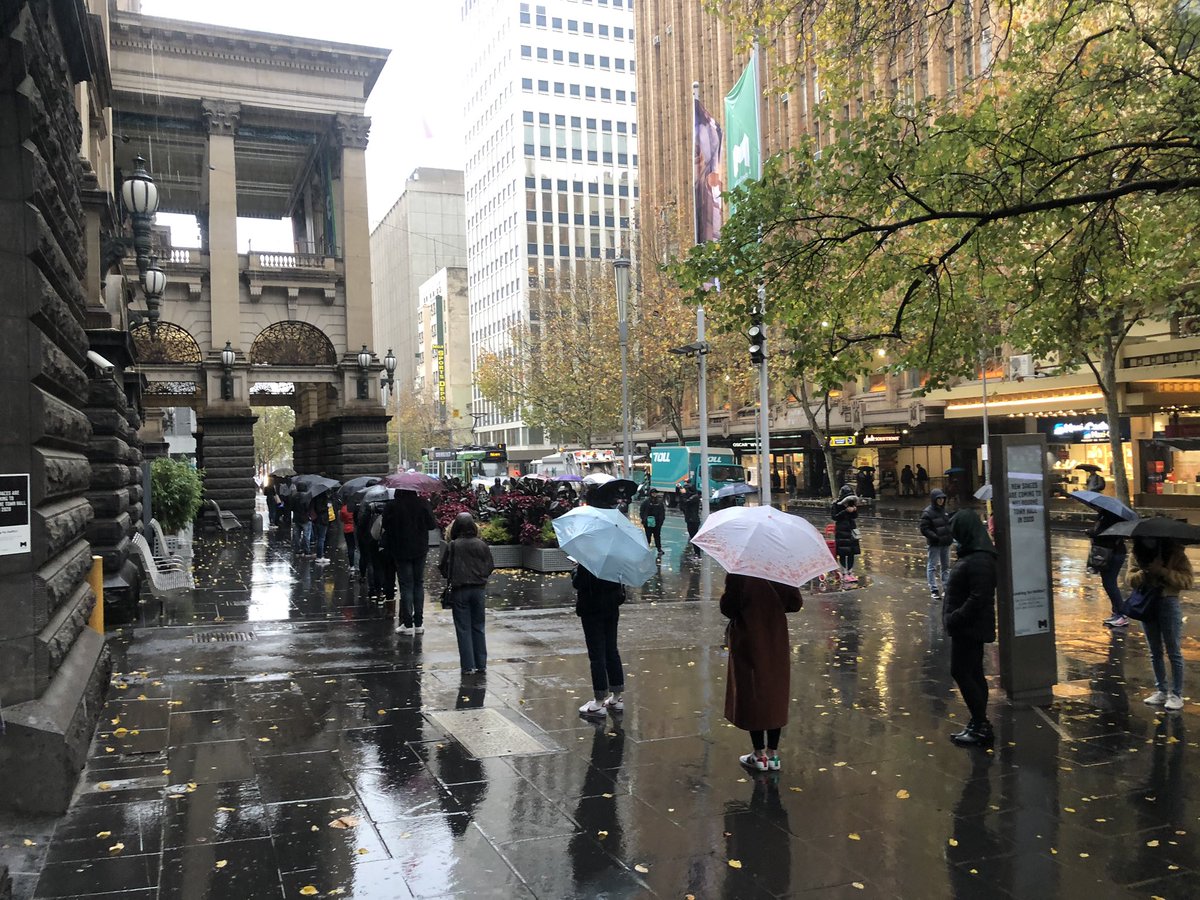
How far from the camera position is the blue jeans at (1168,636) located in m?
8.05

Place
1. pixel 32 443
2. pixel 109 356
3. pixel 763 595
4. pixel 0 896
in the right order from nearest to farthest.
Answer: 1. pixel 0 896
2. pixel 32 443
3. pixel 763 595
4. pixel 109 356

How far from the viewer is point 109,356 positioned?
13.8m

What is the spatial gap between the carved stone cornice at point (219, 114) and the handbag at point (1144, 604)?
3569 cm

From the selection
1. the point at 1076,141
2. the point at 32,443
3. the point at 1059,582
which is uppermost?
the point at 1076,141

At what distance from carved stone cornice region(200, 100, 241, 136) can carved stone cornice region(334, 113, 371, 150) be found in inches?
147

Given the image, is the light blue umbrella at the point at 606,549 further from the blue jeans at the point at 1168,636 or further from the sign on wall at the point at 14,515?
the blue jeans at the point at 1168,636

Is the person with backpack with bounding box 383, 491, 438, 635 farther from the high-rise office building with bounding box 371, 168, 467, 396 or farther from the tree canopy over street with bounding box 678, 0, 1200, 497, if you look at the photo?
the high-rise office building with bounding box 371, 168, 467, 396

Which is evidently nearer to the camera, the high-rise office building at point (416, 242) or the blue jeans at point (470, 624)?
the blue jeans at point (470, 624)

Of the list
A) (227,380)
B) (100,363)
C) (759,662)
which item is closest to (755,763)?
(759,662)

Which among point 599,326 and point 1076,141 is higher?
point 599,326

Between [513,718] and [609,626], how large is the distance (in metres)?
1.13

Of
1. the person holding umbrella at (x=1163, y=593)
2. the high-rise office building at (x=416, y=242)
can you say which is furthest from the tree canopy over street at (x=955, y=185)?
the high-rise office building at (x=416, y=242)

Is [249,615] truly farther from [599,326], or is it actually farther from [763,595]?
[599,326]

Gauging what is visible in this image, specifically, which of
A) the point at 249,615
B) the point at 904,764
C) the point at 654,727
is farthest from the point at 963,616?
the point at 249,615
